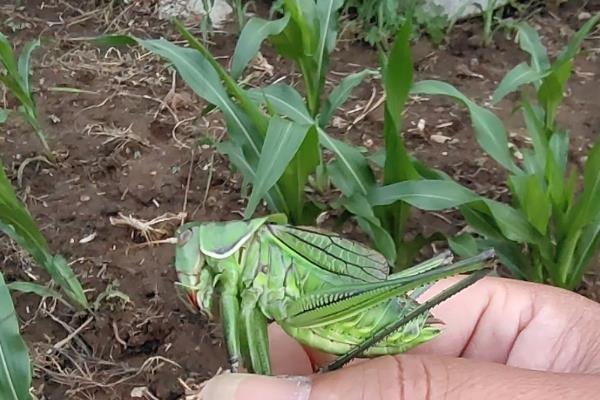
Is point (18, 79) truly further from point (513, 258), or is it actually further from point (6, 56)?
point (513, 258)

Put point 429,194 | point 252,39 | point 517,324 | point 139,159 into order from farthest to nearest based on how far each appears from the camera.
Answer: point 139,159 < point 252,39 < point 429,194 < point 517,324

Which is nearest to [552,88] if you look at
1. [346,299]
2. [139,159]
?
[139,159]

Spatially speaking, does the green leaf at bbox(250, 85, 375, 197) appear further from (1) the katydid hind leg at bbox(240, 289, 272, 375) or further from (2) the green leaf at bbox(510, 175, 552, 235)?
(1) the katydid hind leg at bbox(240, 289, 272, 375)

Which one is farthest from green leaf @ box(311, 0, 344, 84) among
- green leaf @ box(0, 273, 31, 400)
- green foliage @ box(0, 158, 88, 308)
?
green leaf @ box(0, 273, 31, 400)

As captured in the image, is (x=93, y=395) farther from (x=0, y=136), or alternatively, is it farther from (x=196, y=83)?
(x=0, y=136)

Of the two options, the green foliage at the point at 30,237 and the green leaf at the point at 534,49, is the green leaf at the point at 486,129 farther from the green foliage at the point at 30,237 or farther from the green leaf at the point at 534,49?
the green foliage at the point at 30,237

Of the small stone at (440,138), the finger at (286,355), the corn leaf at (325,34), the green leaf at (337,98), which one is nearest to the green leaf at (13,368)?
the finger at (286,355)
